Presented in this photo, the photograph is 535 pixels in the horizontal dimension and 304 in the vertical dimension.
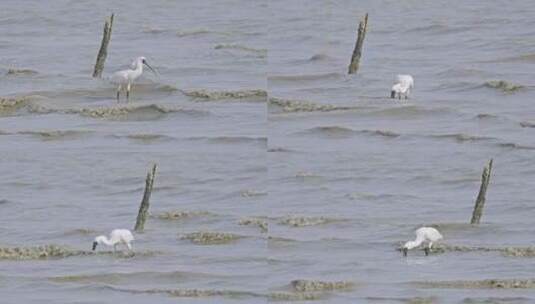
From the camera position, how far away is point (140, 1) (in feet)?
199

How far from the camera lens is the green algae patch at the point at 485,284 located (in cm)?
2841

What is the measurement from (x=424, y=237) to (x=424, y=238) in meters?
0.02

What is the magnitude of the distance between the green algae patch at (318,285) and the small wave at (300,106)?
1041cm

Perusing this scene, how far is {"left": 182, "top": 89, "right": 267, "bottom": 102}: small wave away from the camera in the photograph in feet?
139

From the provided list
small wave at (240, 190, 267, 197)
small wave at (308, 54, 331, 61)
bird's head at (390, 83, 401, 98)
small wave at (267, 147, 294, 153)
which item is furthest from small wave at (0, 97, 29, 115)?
small wave at (308, 54, 331, 61)

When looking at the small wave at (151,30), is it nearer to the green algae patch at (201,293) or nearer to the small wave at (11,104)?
the small wave at (11,104)

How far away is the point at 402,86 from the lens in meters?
41.8

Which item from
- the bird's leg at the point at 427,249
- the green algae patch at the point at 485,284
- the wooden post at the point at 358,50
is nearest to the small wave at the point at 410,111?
the wooden post at the point at 358,50

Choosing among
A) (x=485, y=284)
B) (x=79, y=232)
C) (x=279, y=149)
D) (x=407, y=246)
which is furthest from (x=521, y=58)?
(x=485, y=284)

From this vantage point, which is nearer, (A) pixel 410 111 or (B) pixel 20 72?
(A) pixel 410 111

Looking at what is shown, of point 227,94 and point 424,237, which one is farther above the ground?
point 227,94

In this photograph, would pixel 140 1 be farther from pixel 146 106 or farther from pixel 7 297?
pixel 7 297

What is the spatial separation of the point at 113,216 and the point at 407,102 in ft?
30.7

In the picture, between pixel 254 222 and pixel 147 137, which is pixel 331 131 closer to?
pixel 147 137
